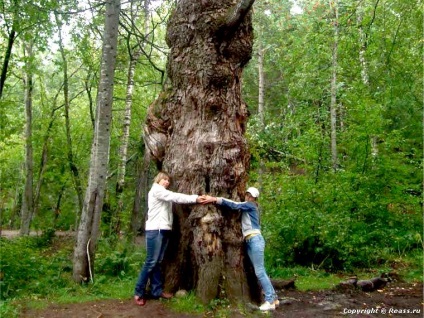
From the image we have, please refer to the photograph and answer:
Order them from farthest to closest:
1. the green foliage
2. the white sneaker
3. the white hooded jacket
Answer: 1. the green foliage
2. the white hooded jacket
3. the white sneaker

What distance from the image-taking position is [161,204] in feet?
20.7

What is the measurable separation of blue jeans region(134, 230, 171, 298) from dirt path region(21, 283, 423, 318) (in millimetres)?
209

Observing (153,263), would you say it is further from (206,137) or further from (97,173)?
(97,173)

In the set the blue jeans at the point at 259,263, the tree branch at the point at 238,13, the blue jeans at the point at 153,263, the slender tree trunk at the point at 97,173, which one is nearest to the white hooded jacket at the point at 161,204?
the blue jeans at the point at 153,263

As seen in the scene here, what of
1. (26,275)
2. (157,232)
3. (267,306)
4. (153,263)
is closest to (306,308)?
(267,306)

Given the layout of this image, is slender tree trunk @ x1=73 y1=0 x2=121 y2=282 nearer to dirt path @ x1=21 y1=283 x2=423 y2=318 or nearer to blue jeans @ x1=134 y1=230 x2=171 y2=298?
dirt path @ x1=21 y1=283 x2=423 y2=318

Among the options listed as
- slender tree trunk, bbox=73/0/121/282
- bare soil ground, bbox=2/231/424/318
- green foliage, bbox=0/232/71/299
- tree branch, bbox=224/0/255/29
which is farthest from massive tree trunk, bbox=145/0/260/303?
green foliage, bbox=0/232/71/299

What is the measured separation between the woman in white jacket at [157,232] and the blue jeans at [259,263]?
1017 millimetres

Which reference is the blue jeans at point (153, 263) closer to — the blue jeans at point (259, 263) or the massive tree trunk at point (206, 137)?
the massive tree trunk at point (206, 137)

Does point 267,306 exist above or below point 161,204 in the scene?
below

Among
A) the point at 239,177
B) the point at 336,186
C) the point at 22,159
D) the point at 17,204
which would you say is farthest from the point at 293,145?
the point at 17,204

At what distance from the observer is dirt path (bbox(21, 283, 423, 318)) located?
19.1 feet

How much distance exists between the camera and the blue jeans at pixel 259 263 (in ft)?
19.7

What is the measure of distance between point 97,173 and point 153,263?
2.35 meters
